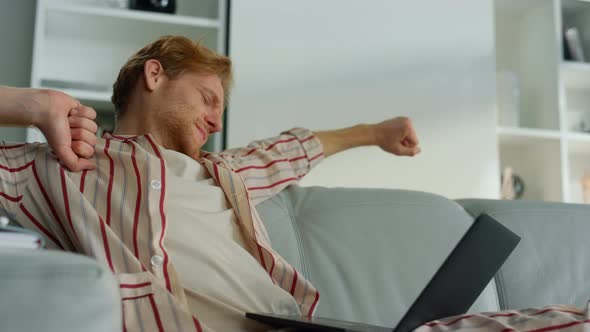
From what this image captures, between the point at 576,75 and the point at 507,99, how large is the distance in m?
0.33

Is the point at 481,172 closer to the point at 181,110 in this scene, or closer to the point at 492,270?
the point at 181,110

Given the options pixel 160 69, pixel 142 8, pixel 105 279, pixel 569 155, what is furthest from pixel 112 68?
pixel 105 279

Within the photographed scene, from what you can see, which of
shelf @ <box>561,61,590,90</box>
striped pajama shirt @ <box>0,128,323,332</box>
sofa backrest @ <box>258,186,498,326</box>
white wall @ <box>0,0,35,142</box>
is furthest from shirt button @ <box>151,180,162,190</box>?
shelf @ <box>561,61,590,90</box>

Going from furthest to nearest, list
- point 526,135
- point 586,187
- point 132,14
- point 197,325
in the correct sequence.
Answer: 1. point 586,187
2. point 526,135
3. point 132,14
4. point 197,325

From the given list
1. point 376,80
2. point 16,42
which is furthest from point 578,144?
point 16,42

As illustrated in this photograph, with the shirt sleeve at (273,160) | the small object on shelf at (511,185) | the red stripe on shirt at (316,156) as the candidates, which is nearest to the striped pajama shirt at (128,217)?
the shirt sleeve at (273,160)

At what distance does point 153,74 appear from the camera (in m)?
1.59

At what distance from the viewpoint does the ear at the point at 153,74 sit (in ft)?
5.18

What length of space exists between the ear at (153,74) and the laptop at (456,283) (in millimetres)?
667

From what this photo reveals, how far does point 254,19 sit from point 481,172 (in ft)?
3.18

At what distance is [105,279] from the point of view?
0.66 metres

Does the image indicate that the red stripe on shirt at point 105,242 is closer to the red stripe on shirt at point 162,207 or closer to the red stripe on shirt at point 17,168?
the red stripe on shirt at point 162,207

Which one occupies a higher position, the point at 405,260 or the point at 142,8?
the point at 142,8

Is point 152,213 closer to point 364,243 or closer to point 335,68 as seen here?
point 364,243
